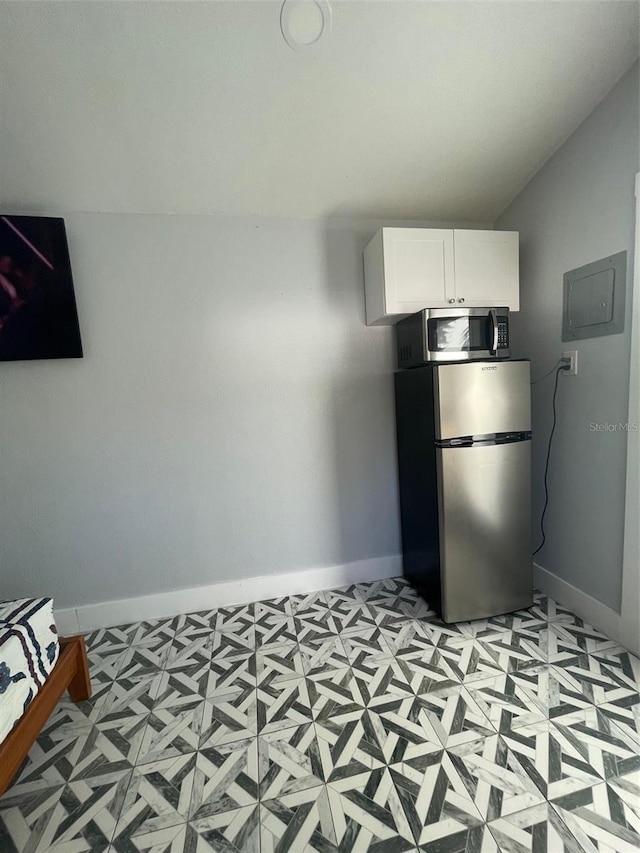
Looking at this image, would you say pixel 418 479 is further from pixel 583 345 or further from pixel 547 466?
pixel 583 345

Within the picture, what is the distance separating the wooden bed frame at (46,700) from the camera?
1.08 meters

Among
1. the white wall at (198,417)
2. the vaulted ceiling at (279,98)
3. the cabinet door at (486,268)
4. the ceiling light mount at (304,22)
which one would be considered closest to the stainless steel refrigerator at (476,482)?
the cabinet door at (486,268)

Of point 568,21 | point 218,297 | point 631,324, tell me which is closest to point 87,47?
point 218,297

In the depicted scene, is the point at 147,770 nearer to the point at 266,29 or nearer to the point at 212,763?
the point at 212,763

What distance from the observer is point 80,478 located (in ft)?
6.71

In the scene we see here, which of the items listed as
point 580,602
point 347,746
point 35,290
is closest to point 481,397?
point 580,602

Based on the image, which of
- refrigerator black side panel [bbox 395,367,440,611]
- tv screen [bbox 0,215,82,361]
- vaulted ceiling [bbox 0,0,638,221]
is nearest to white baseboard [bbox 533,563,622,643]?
refrigerator black side panel [bbox 395,367,440,611]

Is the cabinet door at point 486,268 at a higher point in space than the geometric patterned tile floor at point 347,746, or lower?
higher

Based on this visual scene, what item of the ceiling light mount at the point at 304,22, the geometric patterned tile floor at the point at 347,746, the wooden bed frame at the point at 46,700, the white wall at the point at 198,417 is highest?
the ceiling light mount at the point at 304,22

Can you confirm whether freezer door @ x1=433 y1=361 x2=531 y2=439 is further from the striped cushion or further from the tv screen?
the tv screen

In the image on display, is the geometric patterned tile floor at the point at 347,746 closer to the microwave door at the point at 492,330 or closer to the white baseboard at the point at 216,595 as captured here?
the white baseboard at the point at 216,595

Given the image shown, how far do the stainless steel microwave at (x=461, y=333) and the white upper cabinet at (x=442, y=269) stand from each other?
0.17m

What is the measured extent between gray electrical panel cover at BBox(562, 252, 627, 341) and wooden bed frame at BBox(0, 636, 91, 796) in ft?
9.02

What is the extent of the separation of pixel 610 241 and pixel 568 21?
2.83ft
